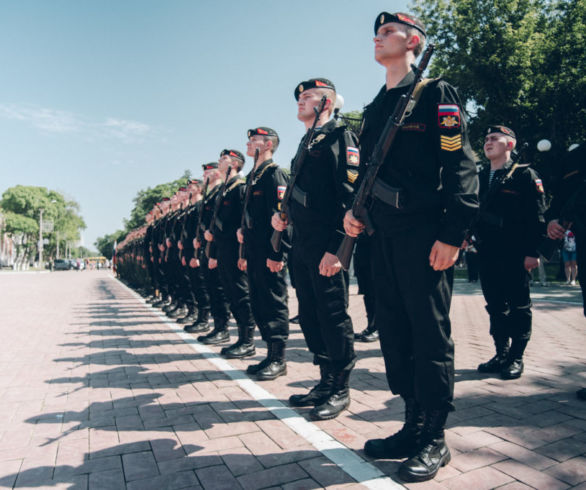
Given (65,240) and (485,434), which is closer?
(485,434)

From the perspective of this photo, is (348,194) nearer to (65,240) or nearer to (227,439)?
(227,439)

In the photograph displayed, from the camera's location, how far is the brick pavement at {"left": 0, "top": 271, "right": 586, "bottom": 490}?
2.38 meters

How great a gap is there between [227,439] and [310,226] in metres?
1.53

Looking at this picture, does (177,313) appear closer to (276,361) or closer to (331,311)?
(276,361)

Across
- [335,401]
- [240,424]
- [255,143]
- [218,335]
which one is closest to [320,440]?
[335,401]

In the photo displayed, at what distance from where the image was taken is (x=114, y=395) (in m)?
3.90

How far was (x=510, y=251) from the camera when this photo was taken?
13.3 feet

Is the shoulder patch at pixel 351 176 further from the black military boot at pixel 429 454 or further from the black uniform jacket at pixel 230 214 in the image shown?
→ the black uniform jacket at pixel 230 214

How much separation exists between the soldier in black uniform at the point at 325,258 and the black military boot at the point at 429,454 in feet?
2.92

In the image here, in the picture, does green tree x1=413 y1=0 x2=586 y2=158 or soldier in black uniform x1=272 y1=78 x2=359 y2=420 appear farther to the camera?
green tree x1=413 y1=0 x2=586 y2=158

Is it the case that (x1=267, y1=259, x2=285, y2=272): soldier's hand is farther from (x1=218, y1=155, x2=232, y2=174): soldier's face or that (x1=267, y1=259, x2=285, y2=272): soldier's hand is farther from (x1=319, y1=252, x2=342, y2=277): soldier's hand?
(x1=218, y1=155, x2=232, y2=174): soldier's face

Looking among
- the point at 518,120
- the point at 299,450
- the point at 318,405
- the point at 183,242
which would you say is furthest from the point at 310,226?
the point at 518,120

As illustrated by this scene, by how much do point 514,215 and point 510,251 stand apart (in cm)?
32

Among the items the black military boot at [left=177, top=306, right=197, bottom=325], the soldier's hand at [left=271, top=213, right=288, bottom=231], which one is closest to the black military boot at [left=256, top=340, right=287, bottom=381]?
the soldier's hand at [left=271, top=213, right=288, bottom=231]
